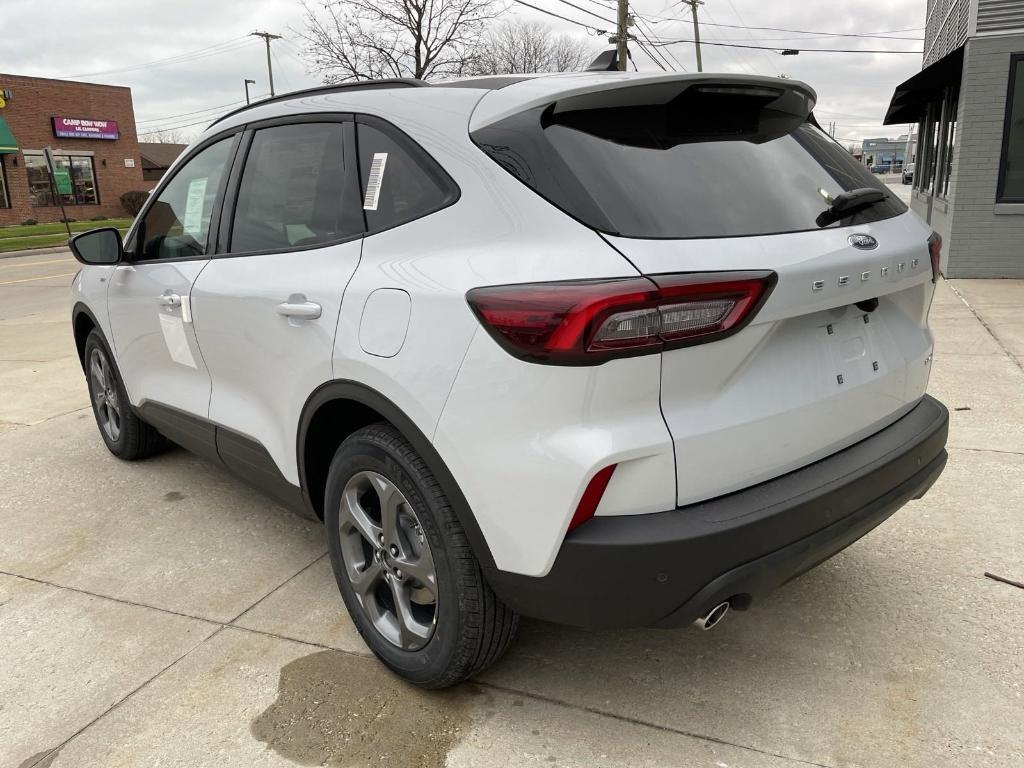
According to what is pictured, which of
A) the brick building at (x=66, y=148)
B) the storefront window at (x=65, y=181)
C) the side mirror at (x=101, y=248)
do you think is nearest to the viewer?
the side mirror at (x=101, y=248)

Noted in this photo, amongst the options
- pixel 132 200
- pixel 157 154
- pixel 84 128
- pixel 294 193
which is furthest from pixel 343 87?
pixel 157 154

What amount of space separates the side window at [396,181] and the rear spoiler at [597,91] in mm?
193

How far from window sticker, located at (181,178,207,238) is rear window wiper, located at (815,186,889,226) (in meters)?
2.40

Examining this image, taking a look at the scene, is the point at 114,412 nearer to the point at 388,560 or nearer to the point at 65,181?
the point at 388,560

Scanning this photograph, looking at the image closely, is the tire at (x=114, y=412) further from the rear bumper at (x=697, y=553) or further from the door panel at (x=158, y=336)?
the rear bumper at (x=697, y=553)

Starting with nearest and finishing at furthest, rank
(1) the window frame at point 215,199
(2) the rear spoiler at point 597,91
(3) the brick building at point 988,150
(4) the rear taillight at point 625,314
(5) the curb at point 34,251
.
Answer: (4) the rear taillight at point 625,314 < (2) the rear spoiler at point 597,91 < (1) the window frame at point 215,199 < (3) the brick building at point 988,150 < (5) the curb at point 34,251

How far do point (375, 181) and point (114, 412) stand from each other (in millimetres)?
2880

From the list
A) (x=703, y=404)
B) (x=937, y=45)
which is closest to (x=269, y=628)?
(x=703, y=404)

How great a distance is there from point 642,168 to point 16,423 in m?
5.14

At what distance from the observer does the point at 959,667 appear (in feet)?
8.43

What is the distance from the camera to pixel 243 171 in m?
3.21

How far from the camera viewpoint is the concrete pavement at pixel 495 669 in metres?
2.31

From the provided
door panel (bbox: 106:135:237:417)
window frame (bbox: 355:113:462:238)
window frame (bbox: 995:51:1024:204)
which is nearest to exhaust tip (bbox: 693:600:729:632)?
window frame (bbox: 355:113:462:238)

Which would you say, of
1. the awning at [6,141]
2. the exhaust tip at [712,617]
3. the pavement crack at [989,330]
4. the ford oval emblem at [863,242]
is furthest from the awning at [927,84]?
the awning at [6,141]
